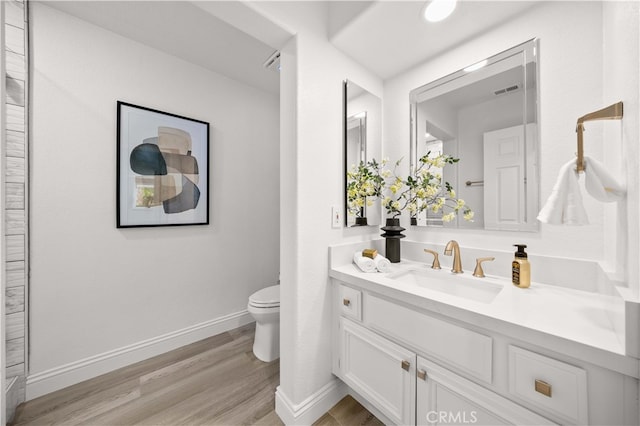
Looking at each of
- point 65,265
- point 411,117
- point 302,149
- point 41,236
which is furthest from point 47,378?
point 411,117

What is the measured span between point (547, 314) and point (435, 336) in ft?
1.23

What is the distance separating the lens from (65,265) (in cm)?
160

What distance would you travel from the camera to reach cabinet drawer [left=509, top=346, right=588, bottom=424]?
0.67m

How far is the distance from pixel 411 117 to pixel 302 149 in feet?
2.83

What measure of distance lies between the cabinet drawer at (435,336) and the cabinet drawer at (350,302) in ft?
0.16

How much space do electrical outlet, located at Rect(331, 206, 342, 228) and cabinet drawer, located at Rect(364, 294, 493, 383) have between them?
18.0 inches

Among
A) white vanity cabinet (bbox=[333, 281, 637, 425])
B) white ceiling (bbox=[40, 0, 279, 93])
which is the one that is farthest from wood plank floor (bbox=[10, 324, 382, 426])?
white ceiling (bbox=[40, 0, 279, 93])

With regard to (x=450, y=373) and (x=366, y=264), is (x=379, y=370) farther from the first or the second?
(x=366, y=264)

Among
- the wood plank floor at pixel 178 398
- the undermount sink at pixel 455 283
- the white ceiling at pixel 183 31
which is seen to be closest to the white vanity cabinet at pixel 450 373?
the undermount sink at pixel 455 283

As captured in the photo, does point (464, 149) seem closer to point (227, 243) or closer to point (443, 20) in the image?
point (443, 20)

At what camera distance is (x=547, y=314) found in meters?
0.82

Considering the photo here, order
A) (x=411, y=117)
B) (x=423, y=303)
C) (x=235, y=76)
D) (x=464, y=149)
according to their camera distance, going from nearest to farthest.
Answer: (x=423, y=303)
(x=464, y=149)
(x=411, y=117)
(x=235, y=76)

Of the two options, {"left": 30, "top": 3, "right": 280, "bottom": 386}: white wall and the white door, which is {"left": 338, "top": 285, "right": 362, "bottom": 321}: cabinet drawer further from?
{"left": 30, "top": 3, "right": 280, "bottom": 386}: white wall

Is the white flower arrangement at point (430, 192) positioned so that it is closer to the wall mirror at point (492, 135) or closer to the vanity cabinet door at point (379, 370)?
the wall mirror at point (492, 135)
